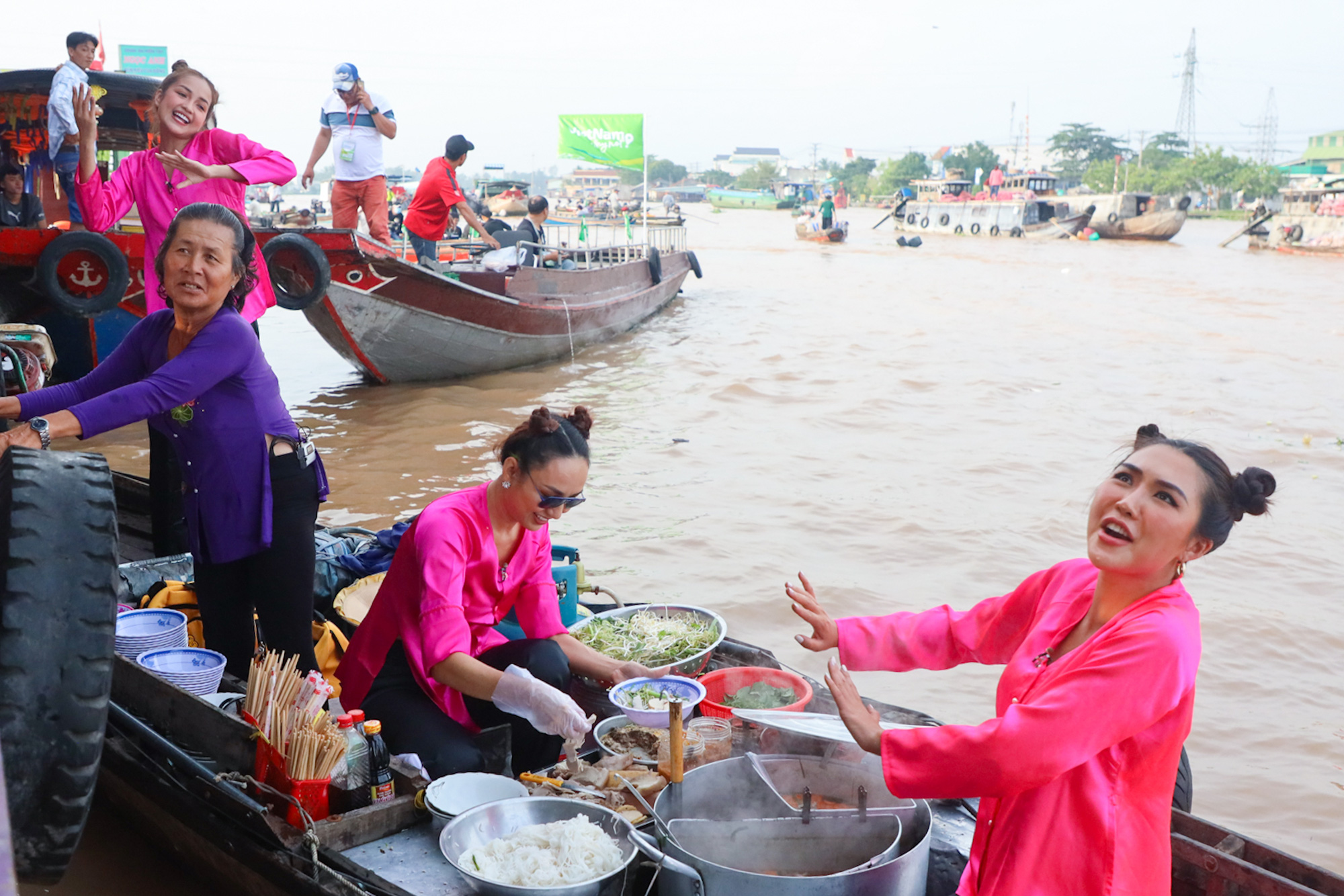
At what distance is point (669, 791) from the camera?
2463 millimetres

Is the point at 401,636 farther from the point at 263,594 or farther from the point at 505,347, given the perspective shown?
the point at 505,347

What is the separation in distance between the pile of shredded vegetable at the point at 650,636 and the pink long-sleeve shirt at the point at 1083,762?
1605mm

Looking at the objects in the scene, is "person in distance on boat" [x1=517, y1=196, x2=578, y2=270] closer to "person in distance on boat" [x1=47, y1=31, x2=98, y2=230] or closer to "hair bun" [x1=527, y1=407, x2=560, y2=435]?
"person in distance on boat" [x1=47, y1=31, x2=98, y2=230]

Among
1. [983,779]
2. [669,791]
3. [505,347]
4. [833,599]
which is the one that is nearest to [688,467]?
[833,599]

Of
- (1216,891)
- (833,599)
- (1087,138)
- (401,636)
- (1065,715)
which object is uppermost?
(1087,138)

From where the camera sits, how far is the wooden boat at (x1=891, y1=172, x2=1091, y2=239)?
4422 cm

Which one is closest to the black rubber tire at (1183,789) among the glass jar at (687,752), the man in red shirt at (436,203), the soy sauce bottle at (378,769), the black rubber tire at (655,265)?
the glass jar at (687,752)

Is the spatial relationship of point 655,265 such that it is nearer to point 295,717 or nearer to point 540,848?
point 295,717

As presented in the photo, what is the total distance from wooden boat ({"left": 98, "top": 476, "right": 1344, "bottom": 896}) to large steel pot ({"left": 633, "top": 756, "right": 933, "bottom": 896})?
187 millimetres

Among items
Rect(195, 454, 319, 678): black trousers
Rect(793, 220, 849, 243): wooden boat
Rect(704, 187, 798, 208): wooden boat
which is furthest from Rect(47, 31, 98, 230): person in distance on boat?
Rect(704, 187, 798, 208): wooden boat

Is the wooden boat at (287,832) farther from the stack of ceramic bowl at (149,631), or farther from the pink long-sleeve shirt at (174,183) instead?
the pink long-sleeve shirt at (174,183)

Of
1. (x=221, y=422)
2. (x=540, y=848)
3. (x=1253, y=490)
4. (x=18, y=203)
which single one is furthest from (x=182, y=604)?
(x=18, y=203)

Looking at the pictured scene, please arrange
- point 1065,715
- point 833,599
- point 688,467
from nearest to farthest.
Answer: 1. point 1065,715
2. point 833,599
3. point 688,467

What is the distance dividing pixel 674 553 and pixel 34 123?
7.09 metres
